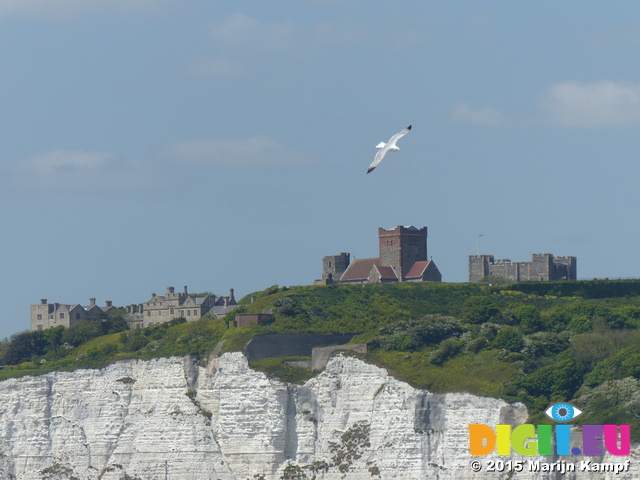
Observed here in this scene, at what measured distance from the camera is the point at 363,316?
352ft

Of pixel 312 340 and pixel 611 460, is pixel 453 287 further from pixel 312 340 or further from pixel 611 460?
pixel 611 460

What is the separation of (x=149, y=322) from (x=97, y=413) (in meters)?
19.7

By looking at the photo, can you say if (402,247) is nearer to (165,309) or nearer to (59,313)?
(165,309)

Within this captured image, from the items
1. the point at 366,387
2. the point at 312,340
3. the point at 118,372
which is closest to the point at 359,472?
the point at 366,387

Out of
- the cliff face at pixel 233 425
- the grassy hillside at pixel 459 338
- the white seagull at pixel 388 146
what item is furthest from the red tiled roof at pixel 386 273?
the white seagull at pixel 388 146

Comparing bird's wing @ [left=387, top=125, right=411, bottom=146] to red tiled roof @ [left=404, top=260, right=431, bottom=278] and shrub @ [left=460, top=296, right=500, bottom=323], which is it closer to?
shrub @ [left=460, top=296, right=500, bottom=323]

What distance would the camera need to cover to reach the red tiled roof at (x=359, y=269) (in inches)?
4766

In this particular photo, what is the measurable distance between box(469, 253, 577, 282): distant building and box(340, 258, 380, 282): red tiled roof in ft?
28.9

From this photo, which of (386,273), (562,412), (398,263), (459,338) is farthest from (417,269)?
(562,412)

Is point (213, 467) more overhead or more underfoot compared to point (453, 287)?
more underfoot

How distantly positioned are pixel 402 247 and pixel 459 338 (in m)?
21.7

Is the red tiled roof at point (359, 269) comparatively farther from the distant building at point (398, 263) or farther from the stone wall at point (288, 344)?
the stone wall at point (288, 344)

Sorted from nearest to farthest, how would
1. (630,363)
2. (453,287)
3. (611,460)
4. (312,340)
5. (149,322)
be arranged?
(611,460) → (630,363) → (312,340) → (453,287) → (149,322)

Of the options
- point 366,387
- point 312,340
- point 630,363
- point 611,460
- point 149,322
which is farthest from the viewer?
point 149,322
